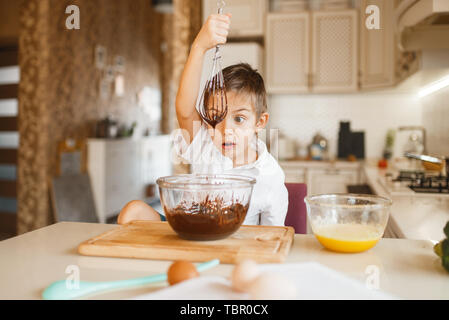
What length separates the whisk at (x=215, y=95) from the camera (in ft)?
3.43

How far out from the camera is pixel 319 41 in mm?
3668

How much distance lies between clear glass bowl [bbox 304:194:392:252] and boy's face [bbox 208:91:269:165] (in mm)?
491

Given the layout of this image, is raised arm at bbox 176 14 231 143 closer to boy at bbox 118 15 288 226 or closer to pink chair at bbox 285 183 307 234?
boy at bbox 118 15 288 226

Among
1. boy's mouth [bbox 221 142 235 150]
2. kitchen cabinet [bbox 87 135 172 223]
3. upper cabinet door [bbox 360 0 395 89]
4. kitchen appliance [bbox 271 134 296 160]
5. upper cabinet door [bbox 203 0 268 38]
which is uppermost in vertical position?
upper cabinet door [bbox 203 0 268 38]

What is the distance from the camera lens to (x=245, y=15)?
12.2 ft

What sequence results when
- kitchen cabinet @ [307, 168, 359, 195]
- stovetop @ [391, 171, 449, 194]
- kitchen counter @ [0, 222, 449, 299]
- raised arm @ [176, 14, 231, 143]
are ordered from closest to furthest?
kitchen counter @ [0, 222, 449, 299], raised arm @ [176, 14, 231, 143], stovetop @ [391, 171, 449, 194], kitchen cabinet @ [307, 168, 359, 195]

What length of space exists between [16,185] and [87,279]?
3.84 meters

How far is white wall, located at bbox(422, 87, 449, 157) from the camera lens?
2.59 m

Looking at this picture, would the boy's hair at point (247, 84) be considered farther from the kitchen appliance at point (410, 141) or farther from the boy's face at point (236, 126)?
the kitchen appliance at point (410, 141)

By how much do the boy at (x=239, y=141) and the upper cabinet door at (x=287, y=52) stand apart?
7.38ft

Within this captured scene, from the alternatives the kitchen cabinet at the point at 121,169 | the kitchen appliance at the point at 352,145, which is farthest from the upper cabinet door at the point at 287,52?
the kitchen cabinet at the point at 121,169

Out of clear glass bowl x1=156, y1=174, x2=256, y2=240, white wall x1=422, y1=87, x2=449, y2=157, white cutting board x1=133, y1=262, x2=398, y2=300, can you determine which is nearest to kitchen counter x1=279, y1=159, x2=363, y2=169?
white wall x1=422, y1=87, x2=449, y2=157
